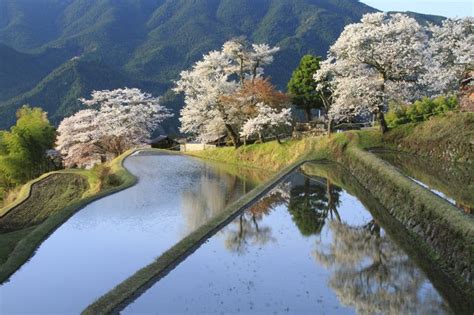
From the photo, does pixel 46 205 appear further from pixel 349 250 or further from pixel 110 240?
pixel 349 250

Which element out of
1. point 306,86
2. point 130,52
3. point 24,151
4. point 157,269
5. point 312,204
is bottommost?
point 312,204

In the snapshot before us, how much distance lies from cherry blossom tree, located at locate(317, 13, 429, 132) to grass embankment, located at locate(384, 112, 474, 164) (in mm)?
1806

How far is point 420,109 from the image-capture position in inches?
1221

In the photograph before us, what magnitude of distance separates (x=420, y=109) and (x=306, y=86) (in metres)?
13.9

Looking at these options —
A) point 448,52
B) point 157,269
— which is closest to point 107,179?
point 157,269

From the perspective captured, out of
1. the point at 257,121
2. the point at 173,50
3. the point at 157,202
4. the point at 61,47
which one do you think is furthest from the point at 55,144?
the point at 61,47

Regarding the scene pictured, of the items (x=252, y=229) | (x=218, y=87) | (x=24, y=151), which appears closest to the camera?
(x=252, y=229)

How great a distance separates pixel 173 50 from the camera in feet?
544

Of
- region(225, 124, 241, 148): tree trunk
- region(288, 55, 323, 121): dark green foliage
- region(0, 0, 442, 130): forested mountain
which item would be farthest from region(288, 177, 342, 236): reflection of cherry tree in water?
region(0, 0, 442, 130): forested mountain

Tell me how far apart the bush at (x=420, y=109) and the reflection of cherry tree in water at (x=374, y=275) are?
17.8 m

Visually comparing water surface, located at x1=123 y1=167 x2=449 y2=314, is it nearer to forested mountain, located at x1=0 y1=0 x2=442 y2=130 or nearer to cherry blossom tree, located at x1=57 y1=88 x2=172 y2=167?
cherry blossom tree, located at x1=57 y1=88 x2=172 y2=167

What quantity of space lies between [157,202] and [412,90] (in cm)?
1594

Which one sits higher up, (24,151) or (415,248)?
(415,248)

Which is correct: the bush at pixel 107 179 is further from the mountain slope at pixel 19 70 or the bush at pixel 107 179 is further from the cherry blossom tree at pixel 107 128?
the mountain slope at pixel 19 70
